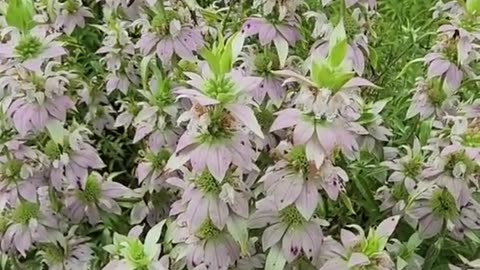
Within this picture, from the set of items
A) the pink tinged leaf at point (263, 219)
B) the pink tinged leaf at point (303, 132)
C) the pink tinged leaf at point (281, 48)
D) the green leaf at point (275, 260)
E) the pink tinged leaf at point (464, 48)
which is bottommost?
the green leaf at point (275, 260)

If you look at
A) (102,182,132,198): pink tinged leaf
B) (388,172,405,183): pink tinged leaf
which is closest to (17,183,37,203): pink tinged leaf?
(102,182,132,198): pink tinged leaf

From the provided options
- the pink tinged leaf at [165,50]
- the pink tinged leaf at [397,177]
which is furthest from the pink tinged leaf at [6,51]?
the pink tinged leaf at [397,177]

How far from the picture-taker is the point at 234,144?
1490 mm

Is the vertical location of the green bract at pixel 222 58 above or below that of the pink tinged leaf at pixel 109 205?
above

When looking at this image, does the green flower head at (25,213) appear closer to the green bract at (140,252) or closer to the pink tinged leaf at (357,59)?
the green bract at (140,252)

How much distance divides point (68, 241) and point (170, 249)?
0.26 metres

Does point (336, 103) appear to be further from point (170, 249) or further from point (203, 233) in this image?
point (170, 249)

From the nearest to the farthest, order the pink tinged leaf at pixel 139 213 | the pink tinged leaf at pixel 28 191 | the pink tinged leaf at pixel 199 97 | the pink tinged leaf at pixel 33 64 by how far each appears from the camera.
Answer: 1. the pink tinged leaf at pixel 199 97
2. the pink tinged leaf at pixel 33 64
3. the pink tinged leaf at pixel 28 191
4. the pink tinged leaf at pixel 139 213

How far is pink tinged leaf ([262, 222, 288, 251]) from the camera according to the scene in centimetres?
162

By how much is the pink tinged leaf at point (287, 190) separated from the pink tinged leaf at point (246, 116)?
13cm

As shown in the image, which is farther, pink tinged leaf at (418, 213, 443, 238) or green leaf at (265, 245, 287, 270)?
pink tinged leaf at (418, 213, 443, 238)

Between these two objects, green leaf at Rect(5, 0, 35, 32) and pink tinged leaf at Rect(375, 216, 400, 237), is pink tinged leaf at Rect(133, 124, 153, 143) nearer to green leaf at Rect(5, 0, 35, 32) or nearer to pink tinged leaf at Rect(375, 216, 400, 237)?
green leaf at Rect(5, 0, 35, 32)

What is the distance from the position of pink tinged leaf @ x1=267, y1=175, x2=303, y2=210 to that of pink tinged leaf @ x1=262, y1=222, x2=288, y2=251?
73 millimetres

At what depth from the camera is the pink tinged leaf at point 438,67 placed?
1.94 metres
